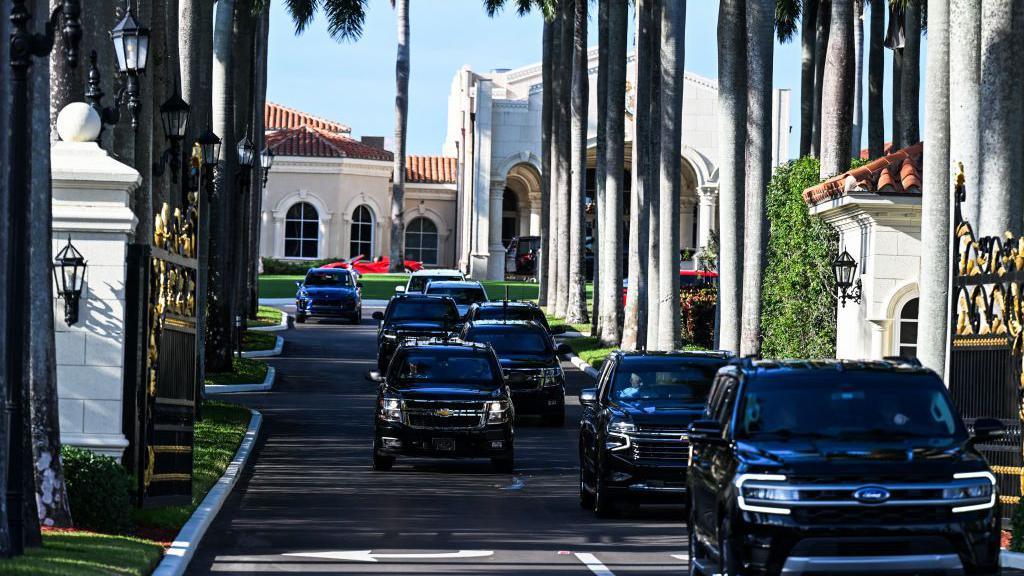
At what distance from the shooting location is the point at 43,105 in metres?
14.9

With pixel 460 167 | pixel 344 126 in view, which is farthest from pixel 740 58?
pixel 344 126

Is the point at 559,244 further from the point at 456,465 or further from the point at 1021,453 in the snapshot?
the point at 1021,453

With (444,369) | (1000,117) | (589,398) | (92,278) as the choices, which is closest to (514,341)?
(444,369)

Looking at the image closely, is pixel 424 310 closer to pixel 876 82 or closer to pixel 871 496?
pixel 876 82

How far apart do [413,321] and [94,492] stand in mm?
24066

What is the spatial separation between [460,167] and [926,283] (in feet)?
228

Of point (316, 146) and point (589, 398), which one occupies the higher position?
point (316, 146)

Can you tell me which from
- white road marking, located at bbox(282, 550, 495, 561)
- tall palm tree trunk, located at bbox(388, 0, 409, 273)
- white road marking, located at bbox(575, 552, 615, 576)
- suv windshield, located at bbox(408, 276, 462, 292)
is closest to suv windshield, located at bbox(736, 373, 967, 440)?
white road marking, located at bbox(575, 552, 615, 576)

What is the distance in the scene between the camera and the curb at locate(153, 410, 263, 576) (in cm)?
1399

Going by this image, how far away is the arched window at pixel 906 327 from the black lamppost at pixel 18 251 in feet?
52.7

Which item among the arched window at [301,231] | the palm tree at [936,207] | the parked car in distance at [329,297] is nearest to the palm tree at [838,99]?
the palm tree at [936,207]

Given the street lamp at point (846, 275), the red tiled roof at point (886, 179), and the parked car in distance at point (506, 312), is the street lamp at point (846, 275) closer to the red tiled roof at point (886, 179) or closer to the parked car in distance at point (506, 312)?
the red tiled roof at point (886, 179)

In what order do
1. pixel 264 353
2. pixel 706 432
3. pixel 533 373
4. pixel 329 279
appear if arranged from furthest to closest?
pixel 329 279, pixel 264 353, pixel 533 373, pixel 706 432

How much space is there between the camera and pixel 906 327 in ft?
86.7
